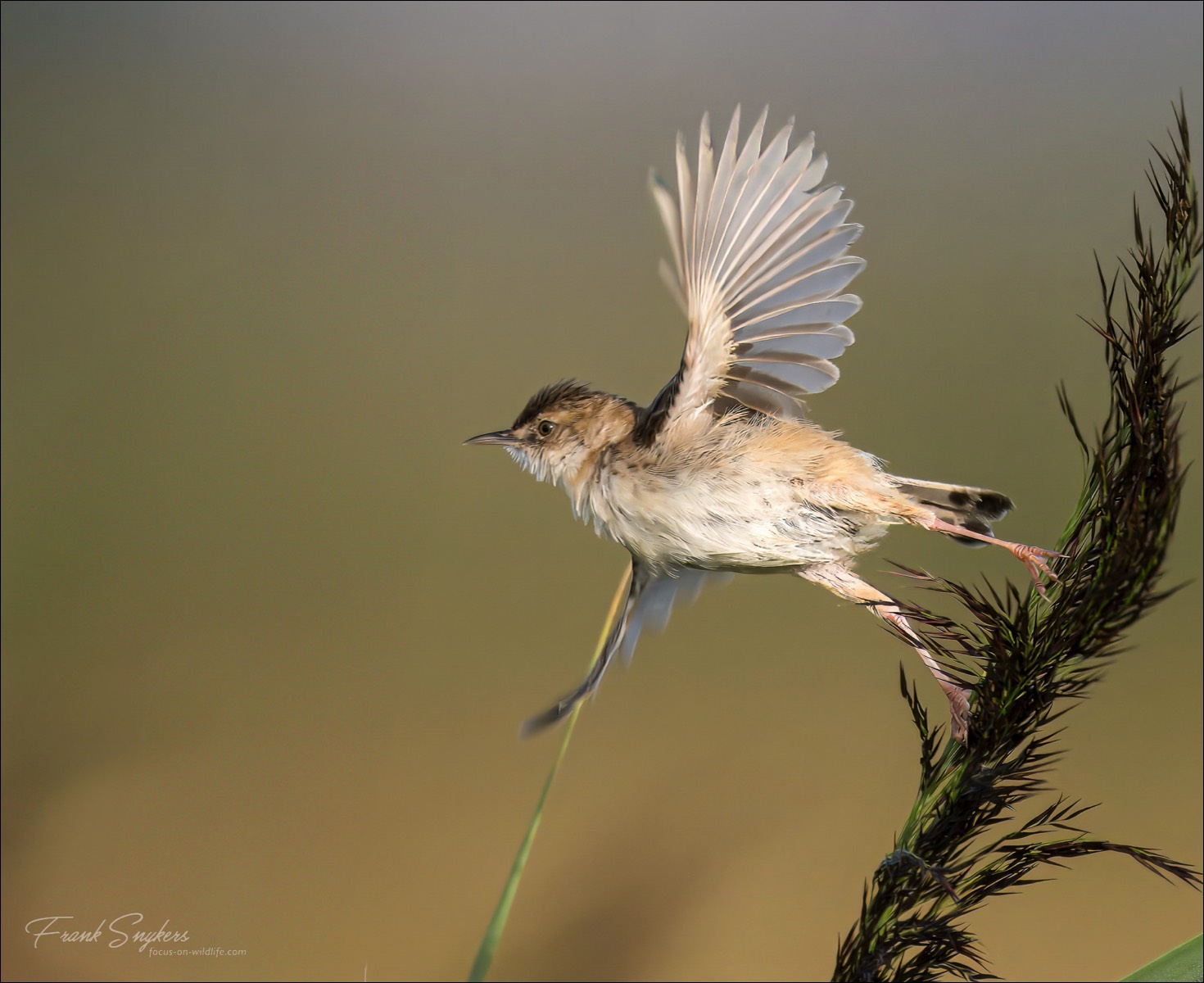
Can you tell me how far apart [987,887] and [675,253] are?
371 millimetres

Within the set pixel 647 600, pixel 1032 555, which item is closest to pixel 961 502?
pixel 1032 555

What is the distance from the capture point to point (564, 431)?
1.98 ft

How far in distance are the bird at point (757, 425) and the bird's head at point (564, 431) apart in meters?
→ 0.02

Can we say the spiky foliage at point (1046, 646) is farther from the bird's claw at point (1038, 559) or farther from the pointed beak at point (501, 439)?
the pointed beak at point (501, 439)

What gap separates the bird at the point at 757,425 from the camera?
49 cm

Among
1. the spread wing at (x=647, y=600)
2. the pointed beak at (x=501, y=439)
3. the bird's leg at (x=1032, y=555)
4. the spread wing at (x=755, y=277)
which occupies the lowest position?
the spread wing at (x=647, y=600)

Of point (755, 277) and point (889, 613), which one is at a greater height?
point (755, 277)

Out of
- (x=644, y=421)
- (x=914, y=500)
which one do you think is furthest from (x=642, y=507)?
(x=914, y=500)

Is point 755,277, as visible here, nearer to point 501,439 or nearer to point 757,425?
point 757,425

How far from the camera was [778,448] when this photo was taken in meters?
0.53

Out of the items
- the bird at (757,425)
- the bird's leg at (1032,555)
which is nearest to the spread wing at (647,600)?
the bird at (757,425)

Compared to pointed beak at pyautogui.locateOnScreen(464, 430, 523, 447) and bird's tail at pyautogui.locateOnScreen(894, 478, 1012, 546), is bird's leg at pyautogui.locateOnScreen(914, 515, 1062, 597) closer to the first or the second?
bird's tail at pyautogui.locateOnScreen(894, 478, 1012, 546)

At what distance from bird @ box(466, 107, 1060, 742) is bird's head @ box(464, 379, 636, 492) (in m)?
0.02

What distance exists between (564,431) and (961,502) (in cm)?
27
